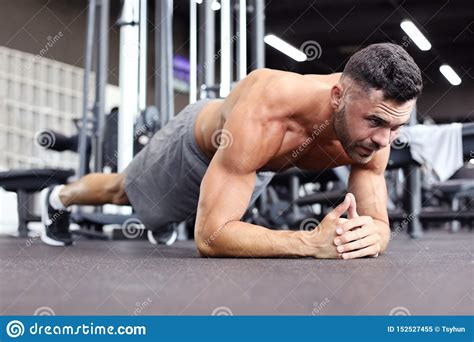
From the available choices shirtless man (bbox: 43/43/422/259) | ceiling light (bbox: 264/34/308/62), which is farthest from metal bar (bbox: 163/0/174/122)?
ceiling light (bbox: 264/34/308/62)

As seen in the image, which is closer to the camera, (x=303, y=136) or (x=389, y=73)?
(x=389, y=73)

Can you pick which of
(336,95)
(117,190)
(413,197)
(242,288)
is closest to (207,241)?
(336,95)

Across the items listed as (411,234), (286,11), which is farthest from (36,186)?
(286,11)

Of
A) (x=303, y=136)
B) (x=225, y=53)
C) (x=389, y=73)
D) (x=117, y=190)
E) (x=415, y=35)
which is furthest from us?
(x=415, y=35)

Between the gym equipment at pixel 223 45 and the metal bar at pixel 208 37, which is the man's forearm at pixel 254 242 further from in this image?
the metal bar at pixel 208 37

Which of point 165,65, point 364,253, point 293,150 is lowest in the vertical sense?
point 364,253

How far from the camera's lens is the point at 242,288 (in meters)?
1.09

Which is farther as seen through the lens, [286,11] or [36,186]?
[286,11]

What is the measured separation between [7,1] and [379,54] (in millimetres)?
4683

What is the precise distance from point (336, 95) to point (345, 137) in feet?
0.37

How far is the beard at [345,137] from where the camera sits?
167 cm

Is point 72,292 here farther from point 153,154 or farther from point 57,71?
point 57,71

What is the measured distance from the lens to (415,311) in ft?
3.03

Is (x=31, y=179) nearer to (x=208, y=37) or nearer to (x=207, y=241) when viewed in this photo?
(x=208, y=37)
